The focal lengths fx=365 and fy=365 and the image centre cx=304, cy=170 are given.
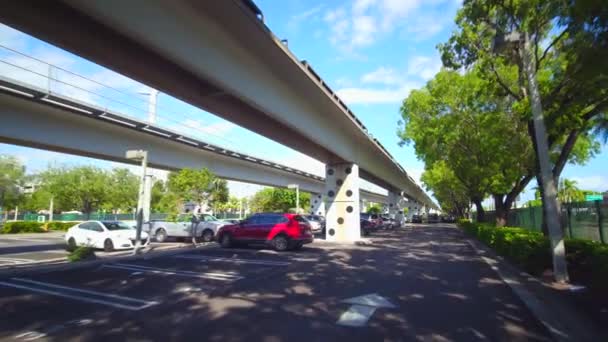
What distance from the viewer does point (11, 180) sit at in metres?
41.4

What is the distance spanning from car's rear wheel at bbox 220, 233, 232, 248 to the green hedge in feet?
38.5

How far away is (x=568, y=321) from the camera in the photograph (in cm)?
564

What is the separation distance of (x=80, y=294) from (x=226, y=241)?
33.3 ft

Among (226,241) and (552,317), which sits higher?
(226,241)

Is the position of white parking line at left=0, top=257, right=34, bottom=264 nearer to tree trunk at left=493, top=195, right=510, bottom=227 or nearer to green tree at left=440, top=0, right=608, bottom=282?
green tree at left=440, top=0, right=608, bottom=282

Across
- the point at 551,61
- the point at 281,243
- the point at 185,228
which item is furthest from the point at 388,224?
the point at 551,61

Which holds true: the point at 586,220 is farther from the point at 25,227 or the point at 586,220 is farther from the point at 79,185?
the point at 79,185

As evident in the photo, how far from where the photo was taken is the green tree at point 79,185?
44.3 meters

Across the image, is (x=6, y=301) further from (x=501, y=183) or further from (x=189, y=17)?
(x=501, y=183)

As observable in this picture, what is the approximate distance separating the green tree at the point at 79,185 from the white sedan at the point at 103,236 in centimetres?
3116

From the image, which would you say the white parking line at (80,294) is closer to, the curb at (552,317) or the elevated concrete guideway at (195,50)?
the elevated concrete guideway at (195,50)

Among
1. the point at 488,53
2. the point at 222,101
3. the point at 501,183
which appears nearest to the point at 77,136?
the point at 222,101

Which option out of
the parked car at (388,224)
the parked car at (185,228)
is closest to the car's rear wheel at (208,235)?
the parked car at (185,228)

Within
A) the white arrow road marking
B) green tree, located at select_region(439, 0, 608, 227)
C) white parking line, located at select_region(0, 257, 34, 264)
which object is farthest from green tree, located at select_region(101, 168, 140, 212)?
the white arrow road marking
